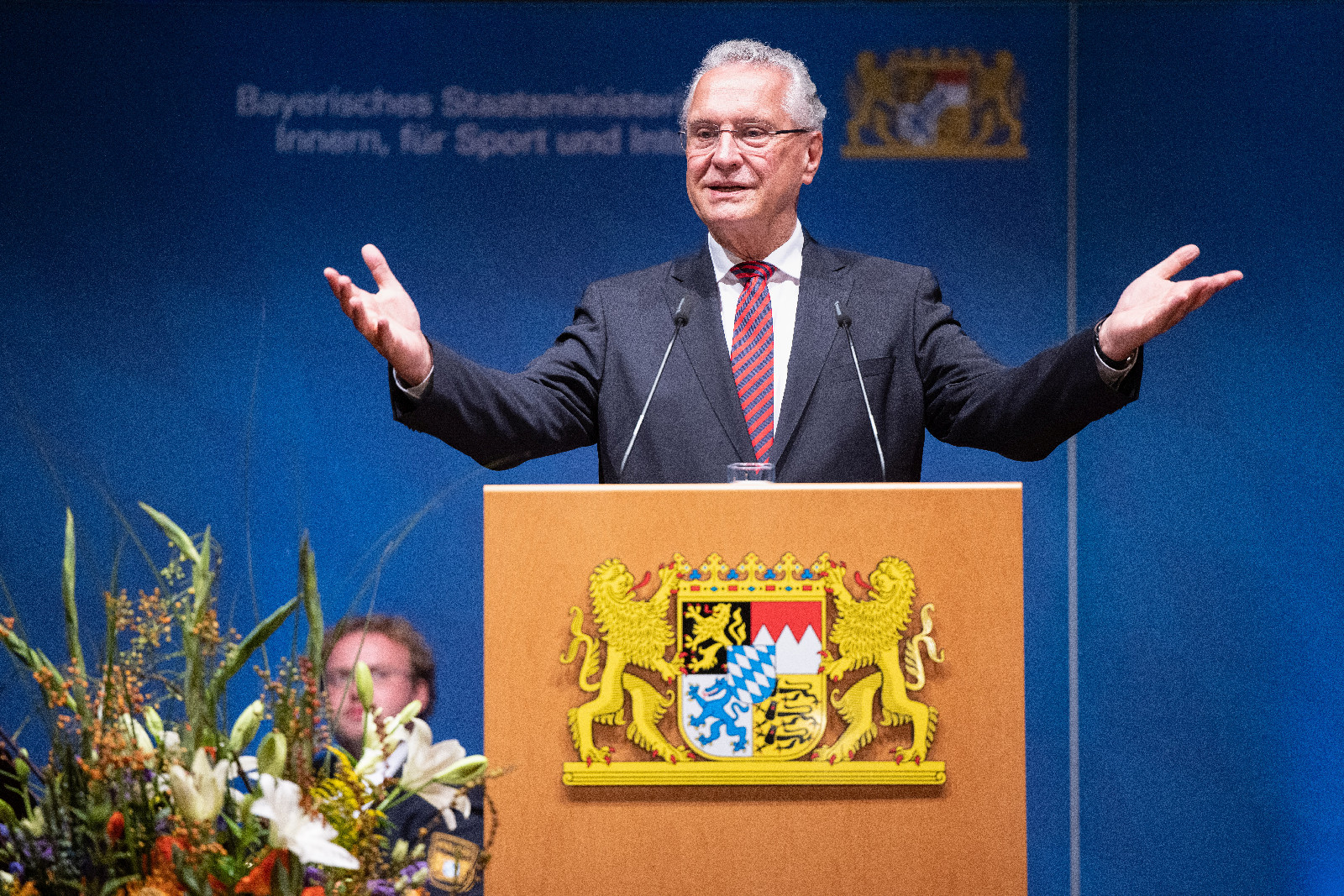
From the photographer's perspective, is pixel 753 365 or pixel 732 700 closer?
pixel 732 700

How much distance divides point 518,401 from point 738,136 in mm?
607

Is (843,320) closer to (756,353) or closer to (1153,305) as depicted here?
(756,353)

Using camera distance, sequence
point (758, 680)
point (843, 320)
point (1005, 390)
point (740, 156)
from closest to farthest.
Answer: point (758, 680), point (1005, 390), point (843, 320), point (740, 156)

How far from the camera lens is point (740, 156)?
2.20m

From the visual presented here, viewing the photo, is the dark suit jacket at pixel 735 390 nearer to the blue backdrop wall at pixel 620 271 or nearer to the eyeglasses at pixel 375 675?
the eyeglasses at pixel 375 675

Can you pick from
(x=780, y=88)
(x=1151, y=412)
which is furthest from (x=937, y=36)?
(x=780, y=88)

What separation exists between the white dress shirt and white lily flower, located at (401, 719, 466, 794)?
3.52 ft

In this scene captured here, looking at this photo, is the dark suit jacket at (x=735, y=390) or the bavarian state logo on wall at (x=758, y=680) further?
the dark suit jacket at (x=735, y=390)

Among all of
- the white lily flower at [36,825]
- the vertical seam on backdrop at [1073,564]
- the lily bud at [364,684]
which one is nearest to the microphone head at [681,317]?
the lily bud at [364,684]

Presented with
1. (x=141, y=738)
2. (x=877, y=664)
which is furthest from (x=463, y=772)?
(x=877, y=664)

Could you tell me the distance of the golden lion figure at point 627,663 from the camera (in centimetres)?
143

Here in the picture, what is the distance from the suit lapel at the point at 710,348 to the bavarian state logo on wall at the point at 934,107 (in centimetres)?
155

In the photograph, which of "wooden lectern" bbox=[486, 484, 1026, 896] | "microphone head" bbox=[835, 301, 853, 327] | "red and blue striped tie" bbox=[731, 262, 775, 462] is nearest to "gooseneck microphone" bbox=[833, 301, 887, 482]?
"microphone head" bbox=[835, 301, 853, 327]

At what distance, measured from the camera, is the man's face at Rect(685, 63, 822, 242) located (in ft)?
7.22
